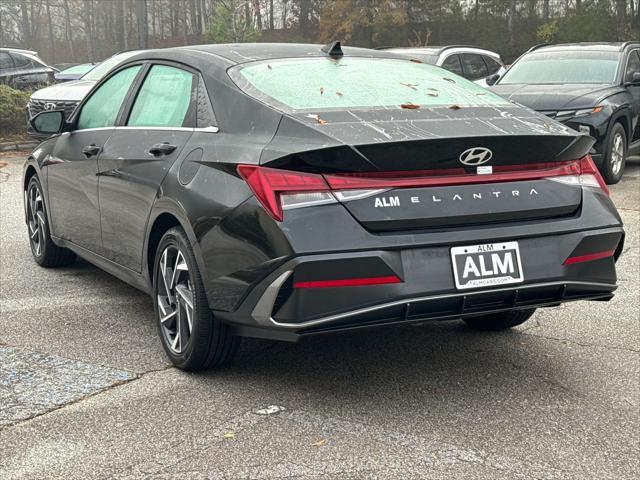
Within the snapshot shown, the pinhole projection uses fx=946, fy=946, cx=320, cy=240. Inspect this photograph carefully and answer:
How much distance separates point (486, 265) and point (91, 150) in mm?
2716

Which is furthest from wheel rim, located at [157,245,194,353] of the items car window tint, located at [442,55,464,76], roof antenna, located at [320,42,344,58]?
car window tint, located at [442,55,464,76]

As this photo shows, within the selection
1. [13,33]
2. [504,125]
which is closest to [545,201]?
[504,125]

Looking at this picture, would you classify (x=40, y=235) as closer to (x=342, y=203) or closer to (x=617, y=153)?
(x=342, y=203)

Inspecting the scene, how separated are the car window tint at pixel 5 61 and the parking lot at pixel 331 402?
53.9ft

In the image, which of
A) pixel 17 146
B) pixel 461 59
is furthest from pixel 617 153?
pixel 17 146

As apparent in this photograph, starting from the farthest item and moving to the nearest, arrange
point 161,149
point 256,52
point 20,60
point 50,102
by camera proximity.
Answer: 1. point 20,60
2. point 50,102
3. point 256,52
4. point 161,149

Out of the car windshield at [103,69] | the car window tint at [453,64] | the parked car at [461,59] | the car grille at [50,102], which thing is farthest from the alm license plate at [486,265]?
the car windshield at [103,69]

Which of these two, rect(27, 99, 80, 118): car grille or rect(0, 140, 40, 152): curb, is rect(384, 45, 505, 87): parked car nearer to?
rect(27, 99, 80, 118): car grille

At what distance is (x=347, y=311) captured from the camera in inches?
144

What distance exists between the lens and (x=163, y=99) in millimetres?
4992

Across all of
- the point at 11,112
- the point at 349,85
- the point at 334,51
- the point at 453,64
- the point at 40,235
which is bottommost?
the point at 11,112

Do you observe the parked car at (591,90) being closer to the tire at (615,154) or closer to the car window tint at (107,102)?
the tire at (615,154)

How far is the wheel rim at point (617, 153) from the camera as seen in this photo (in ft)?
36.3

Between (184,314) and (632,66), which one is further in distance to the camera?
(632,66)
